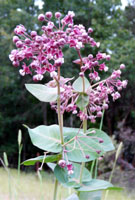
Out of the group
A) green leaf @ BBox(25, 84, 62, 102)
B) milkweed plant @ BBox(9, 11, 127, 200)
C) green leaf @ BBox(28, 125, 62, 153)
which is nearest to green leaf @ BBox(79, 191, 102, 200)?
milkweed plant @ BBox(9, 11, 127, 200)

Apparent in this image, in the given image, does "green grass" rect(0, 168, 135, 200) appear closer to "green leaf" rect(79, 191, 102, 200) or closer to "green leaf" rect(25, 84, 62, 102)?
"green leaf" rect(79, 191, 102, 200)

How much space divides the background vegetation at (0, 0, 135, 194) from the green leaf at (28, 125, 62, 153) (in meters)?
3.90

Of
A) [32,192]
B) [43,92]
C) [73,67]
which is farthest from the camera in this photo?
[73,67]

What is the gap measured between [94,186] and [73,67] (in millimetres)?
4877

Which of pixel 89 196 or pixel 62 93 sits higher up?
pixel 62 93

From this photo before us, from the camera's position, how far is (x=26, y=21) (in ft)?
18.6

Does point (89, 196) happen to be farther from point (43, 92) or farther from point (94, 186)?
point (43, 92)

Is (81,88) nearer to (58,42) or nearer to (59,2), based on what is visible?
(58,42)

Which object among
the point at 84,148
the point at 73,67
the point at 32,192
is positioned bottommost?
the point at 32,192

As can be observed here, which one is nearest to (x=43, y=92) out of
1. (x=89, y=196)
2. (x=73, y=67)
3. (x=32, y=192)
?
(x=89, y=196)

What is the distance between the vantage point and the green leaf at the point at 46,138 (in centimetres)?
54

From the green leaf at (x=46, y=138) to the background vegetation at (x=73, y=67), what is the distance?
3903mm

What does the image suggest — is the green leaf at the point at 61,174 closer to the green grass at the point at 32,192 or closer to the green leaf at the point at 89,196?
the green leaf at the point at 89,196

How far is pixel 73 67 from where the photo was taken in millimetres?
5344
